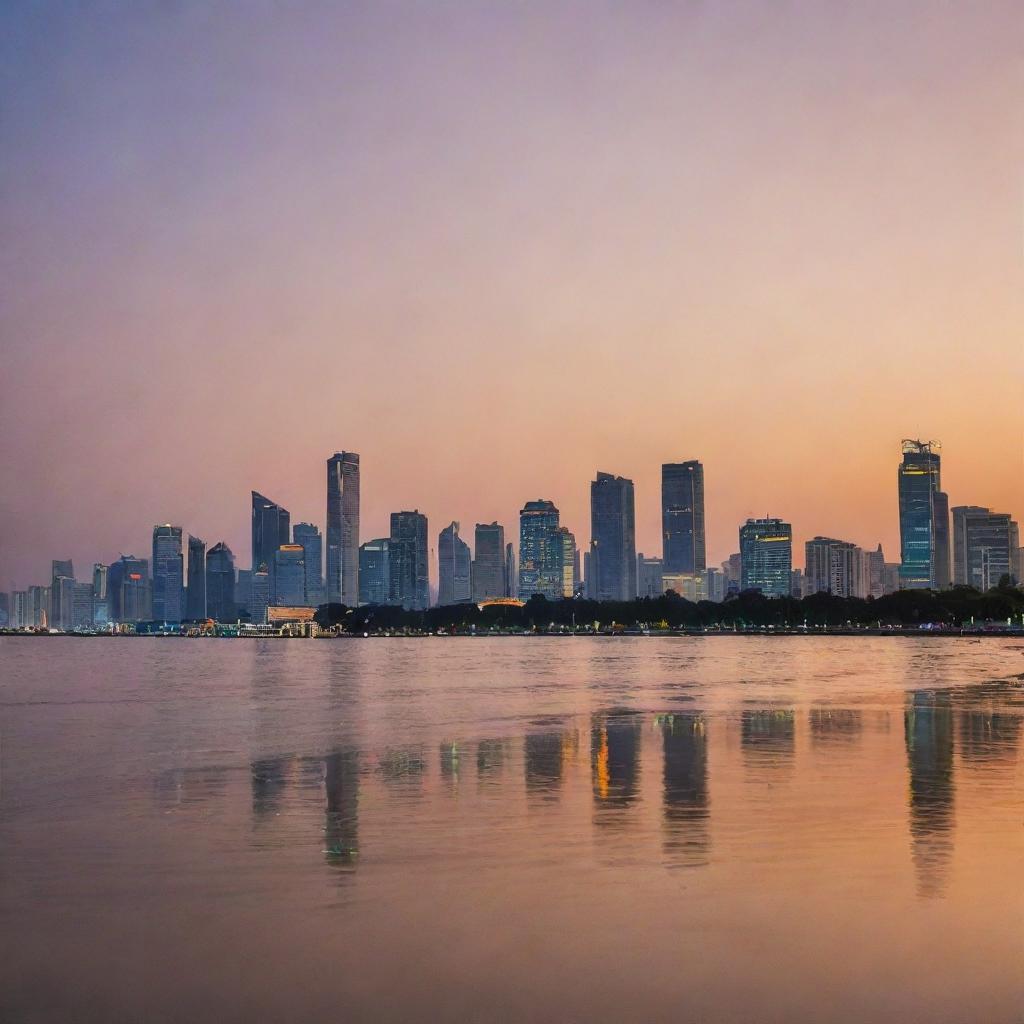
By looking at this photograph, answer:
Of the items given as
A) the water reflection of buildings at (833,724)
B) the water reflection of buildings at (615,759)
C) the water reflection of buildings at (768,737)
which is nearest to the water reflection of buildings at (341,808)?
the water reflection of buildings at (615,759)

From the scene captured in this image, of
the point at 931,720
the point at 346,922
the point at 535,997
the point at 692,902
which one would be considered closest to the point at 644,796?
the point at 692,902

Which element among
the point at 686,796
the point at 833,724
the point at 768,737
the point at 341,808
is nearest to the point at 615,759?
the point at 686,796

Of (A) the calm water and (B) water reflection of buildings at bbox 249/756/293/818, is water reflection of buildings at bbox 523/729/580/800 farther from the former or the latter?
(B) water reflection of buildings at bbox 249/756/293/818

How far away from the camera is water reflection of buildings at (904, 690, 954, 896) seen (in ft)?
51.0

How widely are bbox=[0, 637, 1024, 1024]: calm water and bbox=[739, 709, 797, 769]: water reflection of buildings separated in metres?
0.23

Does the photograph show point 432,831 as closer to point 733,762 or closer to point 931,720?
point 733,762

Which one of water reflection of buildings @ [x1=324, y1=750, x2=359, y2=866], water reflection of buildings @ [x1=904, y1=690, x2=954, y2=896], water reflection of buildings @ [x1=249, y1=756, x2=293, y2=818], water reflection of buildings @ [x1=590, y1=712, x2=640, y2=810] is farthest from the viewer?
water reflection of buildings @ [x1=590, y1=712, x2=640, y2=810]

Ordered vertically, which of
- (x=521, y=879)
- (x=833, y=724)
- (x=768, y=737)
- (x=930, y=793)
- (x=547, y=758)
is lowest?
(x=833, y=724)

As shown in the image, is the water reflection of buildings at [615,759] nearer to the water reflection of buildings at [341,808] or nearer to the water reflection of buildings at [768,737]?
the water reflection of buildings at [768,737]

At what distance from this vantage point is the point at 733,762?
1067 inches

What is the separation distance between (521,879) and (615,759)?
13.4 metres

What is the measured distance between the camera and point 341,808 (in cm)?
2111

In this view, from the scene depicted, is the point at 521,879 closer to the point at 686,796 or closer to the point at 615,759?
the point at 686,796

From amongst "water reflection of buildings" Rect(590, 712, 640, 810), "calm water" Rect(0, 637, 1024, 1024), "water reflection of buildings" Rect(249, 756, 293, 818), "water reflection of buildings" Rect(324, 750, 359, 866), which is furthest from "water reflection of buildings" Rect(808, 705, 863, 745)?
"water reflection of buildings" Rect(249, 756, 293, 818)
